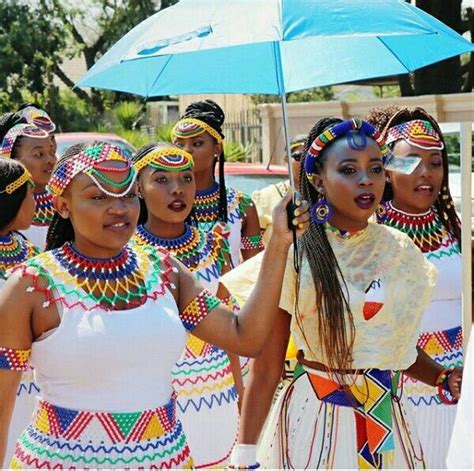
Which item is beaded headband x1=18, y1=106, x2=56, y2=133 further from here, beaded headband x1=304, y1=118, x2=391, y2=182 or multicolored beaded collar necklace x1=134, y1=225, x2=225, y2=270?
beaded headband x1=304, y1=118, x2=391, y2=182

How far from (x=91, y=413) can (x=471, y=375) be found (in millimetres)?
1381

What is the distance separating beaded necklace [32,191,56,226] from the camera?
245 inches

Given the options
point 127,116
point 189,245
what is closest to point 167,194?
point 189,245

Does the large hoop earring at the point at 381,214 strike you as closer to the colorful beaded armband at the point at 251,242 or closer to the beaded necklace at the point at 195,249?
the beaded necklace at the point at 195,249

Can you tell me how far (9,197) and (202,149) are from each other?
1751 millimetres

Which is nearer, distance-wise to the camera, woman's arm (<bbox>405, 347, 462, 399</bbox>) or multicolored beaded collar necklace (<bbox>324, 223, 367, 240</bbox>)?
multicolored beaded collar necklace (<bbox>324, 223, 367, 240</bbox>)

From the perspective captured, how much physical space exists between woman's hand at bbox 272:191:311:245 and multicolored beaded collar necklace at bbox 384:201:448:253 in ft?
6.10

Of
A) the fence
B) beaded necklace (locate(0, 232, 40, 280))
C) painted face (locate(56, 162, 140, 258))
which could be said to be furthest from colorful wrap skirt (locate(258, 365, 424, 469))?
the fence

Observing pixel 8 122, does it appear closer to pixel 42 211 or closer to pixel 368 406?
pixel 42 211

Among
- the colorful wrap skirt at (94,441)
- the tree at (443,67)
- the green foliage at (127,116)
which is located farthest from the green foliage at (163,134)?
the colorful wrap skirt at (94,441)

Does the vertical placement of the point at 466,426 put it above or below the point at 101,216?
below

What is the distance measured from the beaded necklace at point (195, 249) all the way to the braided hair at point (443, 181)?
0.97m

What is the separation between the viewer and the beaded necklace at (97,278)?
11.1 ft

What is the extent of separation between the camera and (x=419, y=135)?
5.32m
